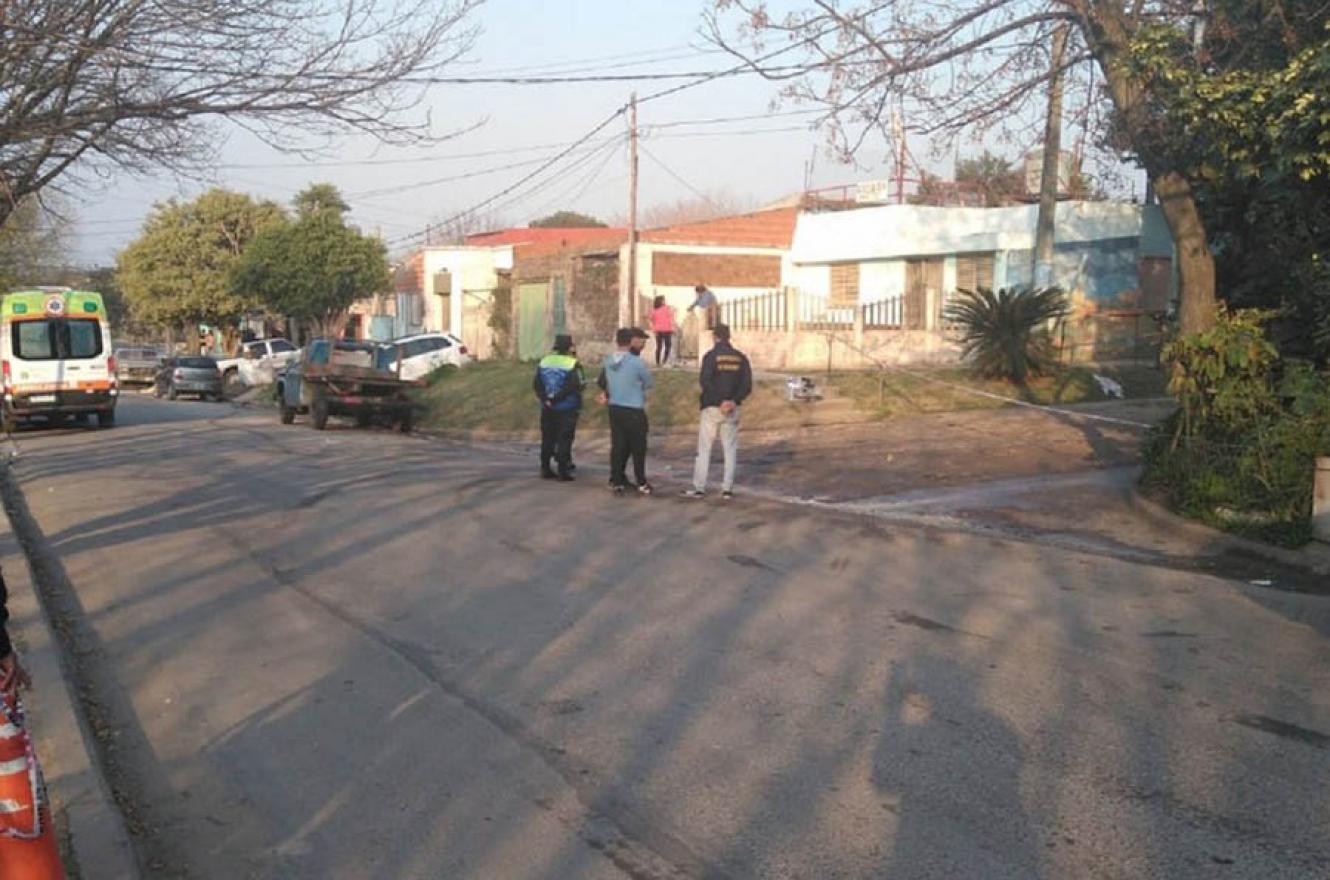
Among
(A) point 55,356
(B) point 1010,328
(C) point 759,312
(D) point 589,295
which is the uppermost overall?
(D) point 589,295

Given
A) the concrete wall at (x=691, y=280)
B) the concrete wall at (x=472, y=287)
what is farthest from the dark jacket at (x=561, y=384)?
the concrete wall at (x=472, y=287)

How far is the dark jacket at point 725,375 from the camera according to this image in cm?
1411

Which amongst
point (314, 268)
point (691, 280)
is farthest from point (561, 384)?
point (314, 268)

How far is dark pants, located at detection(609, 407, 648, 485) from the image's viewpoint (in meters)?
14.8

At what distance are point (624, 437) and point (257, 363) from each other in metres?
32.2

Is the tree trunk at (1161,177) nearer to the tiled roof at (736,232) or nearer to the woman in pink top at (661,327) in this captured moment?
the woman in pink top at (661,327)

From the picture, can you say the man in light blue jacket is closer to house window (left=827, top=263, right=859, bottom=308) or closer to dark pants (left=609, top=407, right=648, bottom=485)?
dark pants (left=609, top=407, right=648, bottom=485)

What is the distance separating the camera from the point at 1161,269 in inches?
1182

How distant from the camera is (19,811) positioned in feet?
12.8

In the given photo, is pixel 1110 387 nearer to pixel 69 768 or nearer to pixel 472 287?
pixel 69 768

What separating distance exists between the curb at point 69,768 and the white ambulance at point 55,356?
63.7ft

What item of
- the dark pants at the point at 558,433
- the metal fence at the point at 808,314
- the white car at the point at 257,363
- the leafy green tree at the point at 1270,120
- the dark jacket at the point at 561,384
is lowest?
the white car at the point at 257,363

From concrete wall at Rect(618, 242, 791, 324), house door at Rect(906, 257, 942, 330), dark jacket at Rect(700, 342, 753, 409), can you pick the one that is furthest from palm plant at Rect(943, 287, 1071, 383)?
concrete wall at Rect(618, 242, 791, 324)

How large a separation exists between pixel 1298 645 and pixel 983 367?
14989 mm
